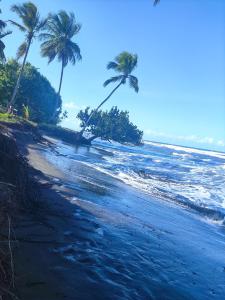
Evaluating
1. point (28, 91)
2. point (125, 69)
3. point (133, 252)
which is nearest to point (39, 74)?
point (28, 91)

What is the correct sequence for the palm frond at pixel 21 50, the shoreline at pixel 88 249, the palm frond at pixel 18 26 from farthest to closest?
the palm frond at pixel 21 50 → the palm frond at pixel 18 26 → the shoreline at pixel 88 249

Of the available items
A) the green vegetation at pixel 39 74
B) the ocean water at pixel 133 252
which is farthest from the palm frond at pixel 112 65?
the ocean water at pixel 133 252

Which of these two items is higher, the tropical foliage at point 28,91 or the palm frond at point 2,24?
the palm frond at point 2,24

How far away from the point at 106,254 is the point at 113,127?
4378cm

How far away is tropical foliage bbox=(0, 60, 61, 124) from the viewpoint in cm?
3575

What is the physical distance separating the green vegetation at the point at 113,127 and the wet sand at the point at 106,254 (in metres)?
38.9

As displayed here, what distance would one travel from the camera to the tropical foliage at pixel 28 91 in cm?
3575

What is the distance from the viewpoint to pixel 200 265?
657 centimetres

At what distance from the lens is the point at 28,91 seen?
43.5m

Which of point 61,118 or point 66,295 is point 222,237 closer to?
point 66,295

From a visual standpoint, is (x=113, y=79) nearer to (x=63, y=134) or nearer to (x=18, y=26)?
(x=63, y=134)

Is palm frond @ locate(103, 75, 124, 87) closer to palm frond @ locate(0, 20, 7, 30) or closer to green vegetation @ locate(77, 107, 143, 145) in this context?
green vegetation @ locate(77, 107, 143, 145)

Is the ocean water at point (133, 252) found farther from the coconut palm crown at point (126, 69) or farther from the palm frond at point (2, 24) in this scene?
the coconut palm crown at point (126, 69)

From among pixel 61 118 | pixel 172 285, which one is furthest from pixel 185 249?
pixel 61 118
